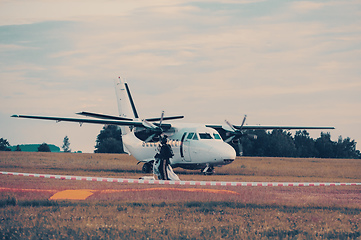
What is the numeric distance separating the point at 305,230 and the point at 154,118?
24524mm

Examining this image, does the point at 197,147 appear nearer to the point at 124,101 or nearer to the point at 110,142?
the point at 124,101

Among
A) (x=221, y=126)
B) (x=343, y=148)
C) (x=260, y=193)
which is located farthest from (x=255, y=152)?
(x=260, y=193)

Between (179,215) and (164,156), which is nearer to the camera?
(179,215)

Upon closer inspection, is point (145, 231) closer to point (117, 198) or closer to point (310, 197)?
point (117, 198)

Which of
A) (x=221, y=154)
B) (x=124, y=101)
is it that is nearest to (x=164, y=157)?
(x=221, y=154)

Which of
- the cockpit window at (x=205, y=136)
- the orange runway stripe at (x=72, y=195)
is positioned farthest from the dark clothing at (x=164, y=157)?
the cockpit window at (x=205, y=136)

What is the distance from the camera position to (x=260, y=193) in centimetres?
1914


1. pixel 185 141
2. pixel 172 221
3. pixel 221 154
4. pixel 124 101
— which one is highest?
pixel 124 101

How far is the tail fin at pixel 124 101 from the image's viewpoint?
38.2 meters

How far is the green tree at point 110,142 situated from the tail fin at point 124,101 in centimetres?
6186

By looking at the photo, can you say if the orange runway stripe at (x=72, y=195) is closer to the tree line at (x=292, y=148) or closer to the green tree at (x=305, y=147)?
the tree line at (x=292, y=148)

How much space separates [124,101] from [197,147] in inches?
415

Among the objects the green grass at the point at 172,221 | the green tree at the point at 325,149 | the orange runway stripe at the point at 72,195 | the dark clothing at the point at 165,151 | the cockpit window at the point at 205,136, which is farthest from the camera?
the green tree at the point at 325,149

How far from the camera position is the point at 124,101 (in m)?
39.0
